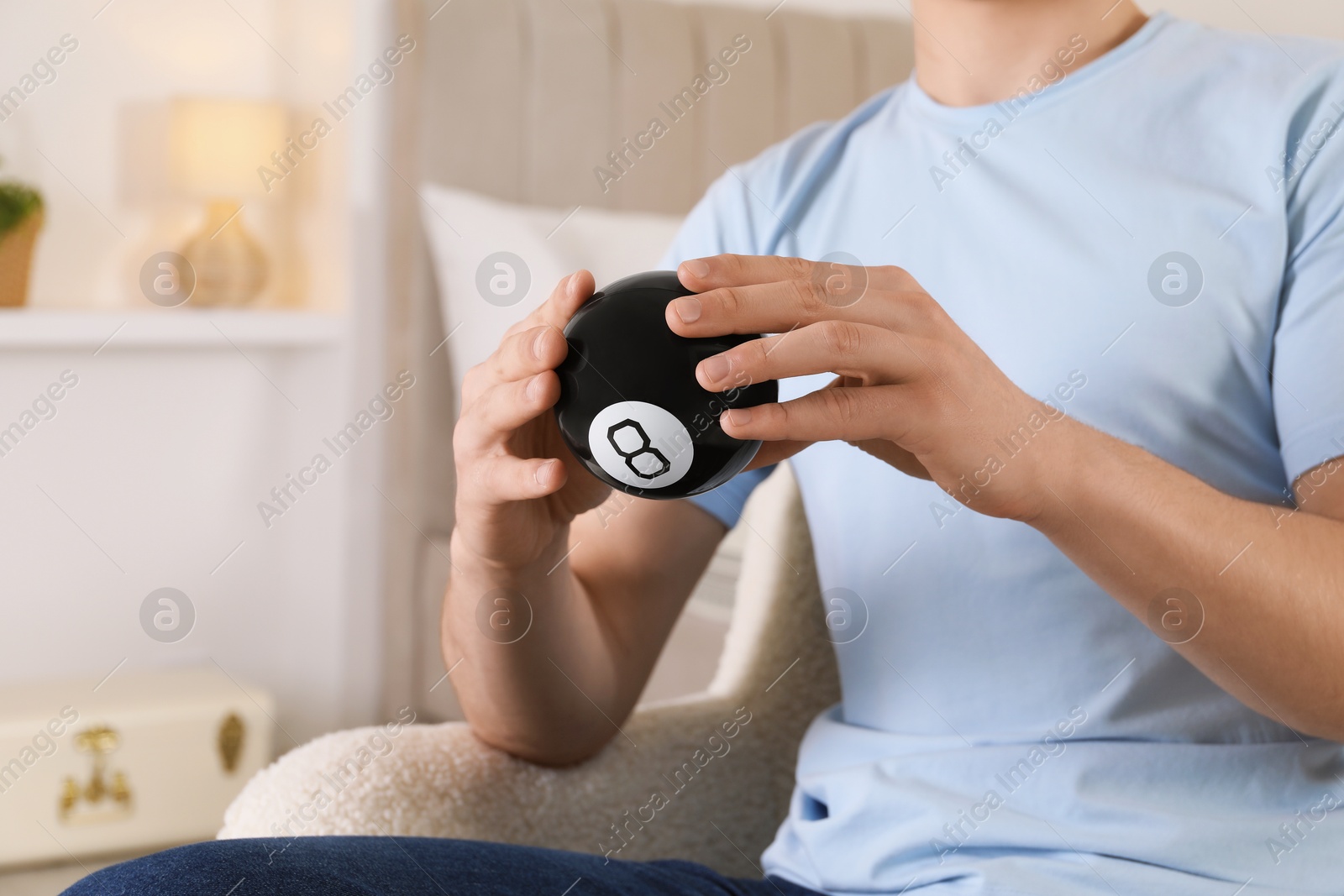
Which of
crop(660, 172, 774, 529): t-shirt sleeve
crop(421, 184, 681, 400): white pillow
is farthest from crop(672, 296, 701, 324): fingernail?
crop(421, 184, 681, 400): white pillow

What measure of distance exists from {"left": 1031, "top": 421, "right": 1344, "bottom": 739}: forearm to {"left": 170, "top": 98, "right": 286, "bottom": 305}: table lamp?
5.95 feet

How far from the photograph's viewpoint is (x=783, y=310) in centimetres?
58

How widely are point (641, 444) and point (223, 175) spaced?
5.73 ft

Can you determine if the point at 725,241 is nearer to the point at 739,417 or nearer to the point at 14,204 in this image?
the point at 739,417

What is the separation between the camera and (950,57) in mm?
938

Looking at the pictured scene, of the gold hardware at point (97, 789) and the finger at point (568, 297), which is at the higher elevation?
the finger at point (568, 297)

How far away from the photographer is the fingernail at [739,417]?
22.4 inches

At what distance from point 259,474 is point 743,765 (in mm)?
1531

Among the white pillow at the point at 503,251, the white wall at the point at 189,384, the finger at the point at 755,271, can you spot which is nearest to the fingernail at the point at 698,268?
the finger at the point at 755,271

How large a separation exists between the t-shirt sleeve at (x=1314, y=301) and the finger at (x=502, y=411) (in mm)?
449

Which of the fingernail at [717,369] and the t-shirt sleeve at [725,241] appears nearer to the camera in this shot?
the fingernail at [717,369]

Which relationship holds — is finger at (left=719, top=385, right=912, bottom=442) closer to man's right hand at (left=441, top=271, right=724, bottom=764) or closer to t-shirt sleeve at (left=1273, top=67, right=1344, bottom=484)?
man's right hand at (left=441, top=271, right=724, bottom=764)

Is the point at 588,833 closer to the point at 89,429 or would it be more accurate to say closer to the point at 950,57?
Result: the point at 950,57

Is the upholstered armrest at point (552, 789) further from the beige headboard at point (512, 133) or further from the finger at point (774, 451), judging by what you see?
the beige headboard at point (512, 133)
